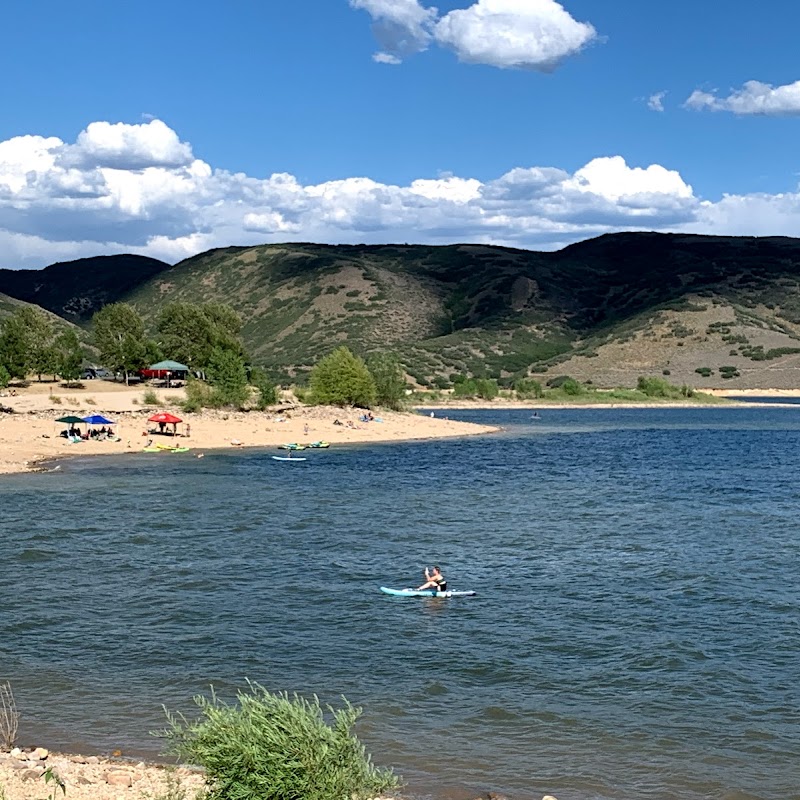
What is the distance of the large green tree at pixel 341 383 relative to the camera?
306 feet

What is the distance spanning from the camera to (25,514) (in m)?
39.0

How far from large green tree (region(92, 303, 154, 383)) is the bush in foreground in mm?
95208

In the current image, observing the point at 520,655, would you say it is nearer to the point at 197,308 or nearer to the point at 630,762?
the point at 630,762

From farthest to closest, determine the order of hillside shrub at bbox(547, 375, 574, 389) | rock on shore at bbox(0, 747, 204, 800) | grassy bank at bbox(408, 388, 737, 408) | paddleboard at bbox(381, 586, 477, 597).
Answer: hillside shrub at bbox(547, 375, 574, 389) < grassy bank at bbox(408, 388, 737, 408) < paddleboard at bbox(381, 586, 477, 597) < rock on shore at bbox(0, 747, 204, 800)

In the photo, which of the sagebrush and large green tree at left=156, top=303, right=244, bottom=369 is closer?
the sagebrush

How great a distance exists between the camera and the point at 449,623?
78.7 feet

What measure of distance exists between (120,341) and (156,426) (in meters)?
30.5

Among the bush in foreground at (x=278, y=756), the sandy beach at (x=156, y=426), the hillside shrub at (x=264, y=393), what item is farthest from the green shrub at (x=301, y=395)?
the bush in foreground at (x=278, y=756)

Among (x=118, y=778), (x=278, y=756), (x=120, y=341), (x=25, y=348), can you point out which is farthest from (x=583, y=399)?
(x=278, y=756)

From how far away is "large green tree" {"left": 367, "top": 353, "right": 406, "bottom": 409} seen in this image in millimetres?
98275

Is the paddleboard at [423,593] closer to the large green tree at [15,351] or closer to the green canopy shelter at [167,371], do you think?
the green canopy shelter at [167,371]

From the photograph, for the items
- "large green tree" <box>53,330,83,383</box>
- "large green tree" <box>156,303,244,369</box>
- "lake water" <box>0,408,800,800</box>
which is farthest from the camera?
"large green tree" <box>156,303,244,369</box>

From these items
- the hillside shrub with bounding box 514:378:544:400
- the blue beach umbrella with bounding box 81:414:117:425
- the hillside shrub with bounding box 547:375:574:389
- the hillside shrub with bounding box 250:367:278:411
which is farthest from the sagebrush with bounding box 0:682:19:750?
the hillside shrub with bounding box 547:375:574:389

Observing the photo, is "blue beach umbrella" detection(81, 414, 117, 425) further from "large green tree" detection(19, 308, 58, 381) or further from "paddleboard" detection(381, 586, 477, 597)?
"paddleboard" detection(381, 586, 477, 597)
